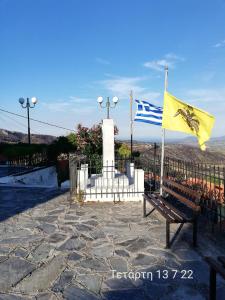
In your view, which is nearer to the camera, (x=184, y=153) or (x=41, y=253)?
(x=41, y=253)

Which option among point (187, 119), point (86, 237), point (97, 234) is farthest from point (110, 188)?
point (187, 119)

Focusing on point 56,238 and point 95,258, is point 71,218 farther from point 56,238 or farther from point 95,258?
point 95,258

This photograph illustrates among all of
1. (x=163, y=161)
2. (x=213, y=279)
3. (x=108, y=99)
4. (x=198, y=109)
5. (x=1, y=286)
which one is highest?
(x=108, y=99)

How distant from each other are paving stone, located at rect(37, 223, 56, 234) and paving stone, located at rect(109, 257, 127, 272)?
6.40ft

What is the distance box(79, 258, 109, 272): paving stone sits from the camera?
469 centimetres

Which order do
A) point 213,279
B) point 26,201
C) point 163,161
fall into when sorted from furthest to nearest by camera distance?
point 26,201, point 163,161, point 213,279

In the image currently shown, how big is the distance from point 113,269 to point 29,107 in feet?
53.4

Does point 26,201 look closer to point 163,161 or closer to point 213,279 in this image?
point 163,161

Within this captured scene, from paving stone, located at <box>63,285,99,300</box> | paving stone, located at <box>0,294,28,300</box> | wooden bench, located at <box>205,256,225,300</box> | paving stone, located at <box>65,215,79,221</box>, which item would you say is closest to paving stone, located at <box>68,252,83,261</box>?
paving stone, located at <box>63,285,99,300</box>

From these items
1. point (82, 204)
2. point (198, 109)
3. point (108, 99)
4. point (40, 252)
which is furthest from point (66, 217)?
point (108, 99)

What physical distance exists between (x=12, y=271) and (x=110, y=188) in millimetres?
5441

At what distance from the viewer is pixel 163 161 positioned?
351 inches

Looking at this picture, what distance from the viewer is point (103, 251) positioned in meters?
5.38

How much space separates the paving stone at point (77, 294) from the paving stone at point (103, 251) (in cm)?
119
